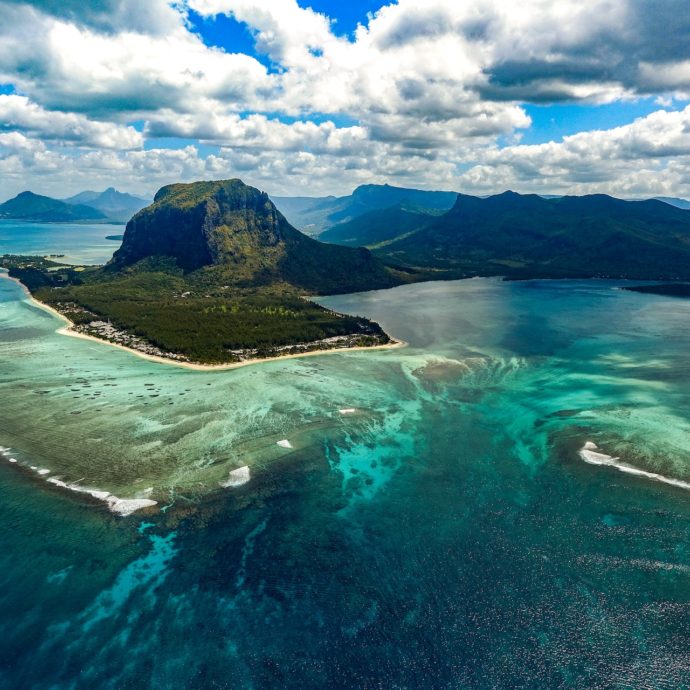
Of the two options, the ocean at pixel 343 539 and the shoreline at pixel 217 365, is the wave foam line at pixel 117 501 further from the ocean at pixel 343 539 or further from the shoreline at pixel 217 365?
the shoreline at pixel 217 365

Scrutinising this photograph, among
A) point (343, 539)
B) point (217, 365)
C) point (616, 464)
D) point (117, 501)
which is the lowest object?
point (616, 464)

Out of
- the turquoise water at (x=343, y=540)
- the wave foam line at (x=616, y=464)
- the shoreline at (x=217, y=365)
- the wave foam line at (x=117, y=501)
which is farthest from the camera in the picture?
the shoreline at (x=217, y=365)

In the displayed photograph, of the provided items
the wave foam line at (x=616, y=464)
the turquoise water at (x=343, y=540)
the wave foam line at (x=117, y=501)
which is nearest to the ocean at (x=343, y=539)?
the turquoise water at (x=343, y=540)

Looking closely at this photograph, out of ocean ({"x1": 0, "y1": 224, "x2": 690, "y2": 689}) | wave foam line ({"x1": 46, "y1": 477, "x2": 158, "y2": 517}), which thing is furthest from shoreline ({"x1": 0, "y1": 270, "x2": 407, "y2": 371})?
wave foam line ({"x1": 46, "y1": 477, "x2": 158, "y2": 517})

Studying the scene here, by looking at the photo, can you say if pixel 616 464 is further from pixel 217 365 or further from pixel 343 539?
pixel 217 365

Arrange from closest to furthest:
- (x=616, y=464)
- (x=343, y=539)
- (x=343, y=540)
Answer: (x=343, y=540), (x=343, y=539), (x=616, y=464)

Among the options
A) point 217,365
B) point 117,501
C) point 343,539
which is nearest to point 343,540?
point 343,539
